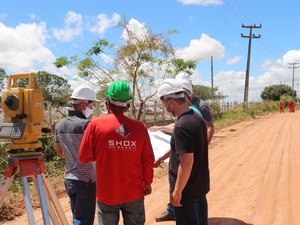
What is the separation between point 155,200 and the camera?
684 cm

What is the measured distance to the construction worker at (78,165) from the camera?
3695 millimetres

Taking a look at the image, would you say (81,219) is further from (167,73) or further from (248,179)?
(167,73)

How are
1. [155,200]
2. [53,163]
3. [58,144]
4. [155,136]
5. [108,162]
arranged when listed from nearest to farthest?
[108,162]
[58,144]
[155,136]
[155,200]
[53,163]

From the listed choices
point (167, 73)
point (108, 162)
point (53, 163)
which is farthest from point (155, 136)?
point (167, 73)

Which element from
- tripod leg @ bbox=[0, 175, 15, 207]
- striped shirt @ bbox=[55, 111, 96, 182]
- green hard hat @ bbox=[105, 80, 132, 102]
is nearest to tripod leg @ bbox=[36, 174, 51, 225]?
tripod leg @ bbox=[0, 175, 15, 207]

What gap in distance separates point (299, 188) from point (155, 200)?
2.59 metres

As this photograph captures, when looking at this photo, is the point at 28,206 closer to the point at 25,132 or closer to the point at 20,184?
the point at 25,132

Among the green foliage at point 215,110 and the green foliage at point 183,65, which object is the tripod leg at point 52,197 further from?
the green foliage at point 215,110

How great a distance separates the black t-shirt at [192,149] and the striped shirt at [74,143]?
78cm

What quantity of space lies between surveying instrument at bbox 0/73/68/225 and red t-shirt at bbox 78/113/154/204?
429 millimetres

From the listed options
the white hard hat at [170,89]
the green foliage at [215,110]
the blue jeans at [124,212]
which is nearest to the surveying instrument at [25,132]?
the blue jeans at [124,212]

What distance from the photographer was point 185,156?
327 centimetres

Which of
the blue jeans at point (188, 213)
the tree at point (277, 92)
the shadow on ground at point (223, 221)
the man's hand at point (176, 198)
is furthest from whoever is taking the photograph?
the tree at point (277, 92)

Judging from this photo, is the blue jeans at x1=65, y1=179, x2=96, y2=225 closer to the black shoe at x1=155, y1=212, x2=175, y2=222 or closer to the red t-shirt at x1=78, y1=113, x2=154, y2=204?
the red t-shirt at x1=78, y1=113, x2=154, y2=204
